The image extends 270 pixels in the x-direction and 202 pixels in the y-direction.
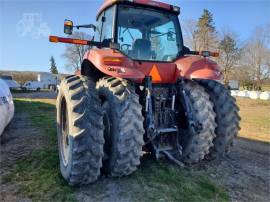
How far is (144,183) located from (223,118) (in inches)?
64.7

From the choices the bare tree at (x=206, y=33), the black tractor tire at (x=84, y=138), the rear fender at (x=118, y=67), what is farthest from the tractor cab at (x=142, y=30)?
the bare tree at (x=206, y=33)

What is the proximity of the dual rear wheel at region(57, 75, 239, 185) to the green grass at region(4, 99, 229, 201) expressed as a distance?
→ 8.4 inches

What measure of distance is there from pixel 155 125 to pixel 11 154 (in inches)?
108

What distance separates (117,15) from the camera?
4.43 metres

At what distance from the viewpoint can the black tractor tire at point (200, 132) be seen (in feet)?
13.4

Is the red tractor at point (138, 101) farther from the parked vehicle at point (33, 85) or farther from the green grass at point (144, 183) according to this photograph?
the parked vehicle at point (33, 85)

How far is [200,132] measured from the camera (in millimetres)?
4078

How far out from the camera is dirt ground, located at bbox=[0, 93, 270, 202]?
135 inches

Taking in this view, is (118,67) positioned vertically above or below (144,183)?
above

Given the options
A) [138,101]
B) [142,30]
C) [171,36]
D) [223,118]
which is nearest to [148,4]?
[142,30]

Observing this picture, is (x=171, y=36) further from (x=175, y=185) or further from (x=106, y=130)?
(x=175, y=185)

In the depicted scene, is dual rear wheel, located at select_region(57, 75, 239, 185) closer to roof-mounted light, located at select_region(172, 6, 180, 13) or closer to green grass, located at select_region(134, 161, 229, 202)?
green grass, located at select_region(134, 161, 229, 202)

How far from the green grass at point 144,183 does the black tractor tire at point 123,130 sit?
28 centimetres

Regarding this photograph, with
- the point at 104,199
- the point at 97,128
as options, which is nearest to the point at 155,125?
the point at 97,128
